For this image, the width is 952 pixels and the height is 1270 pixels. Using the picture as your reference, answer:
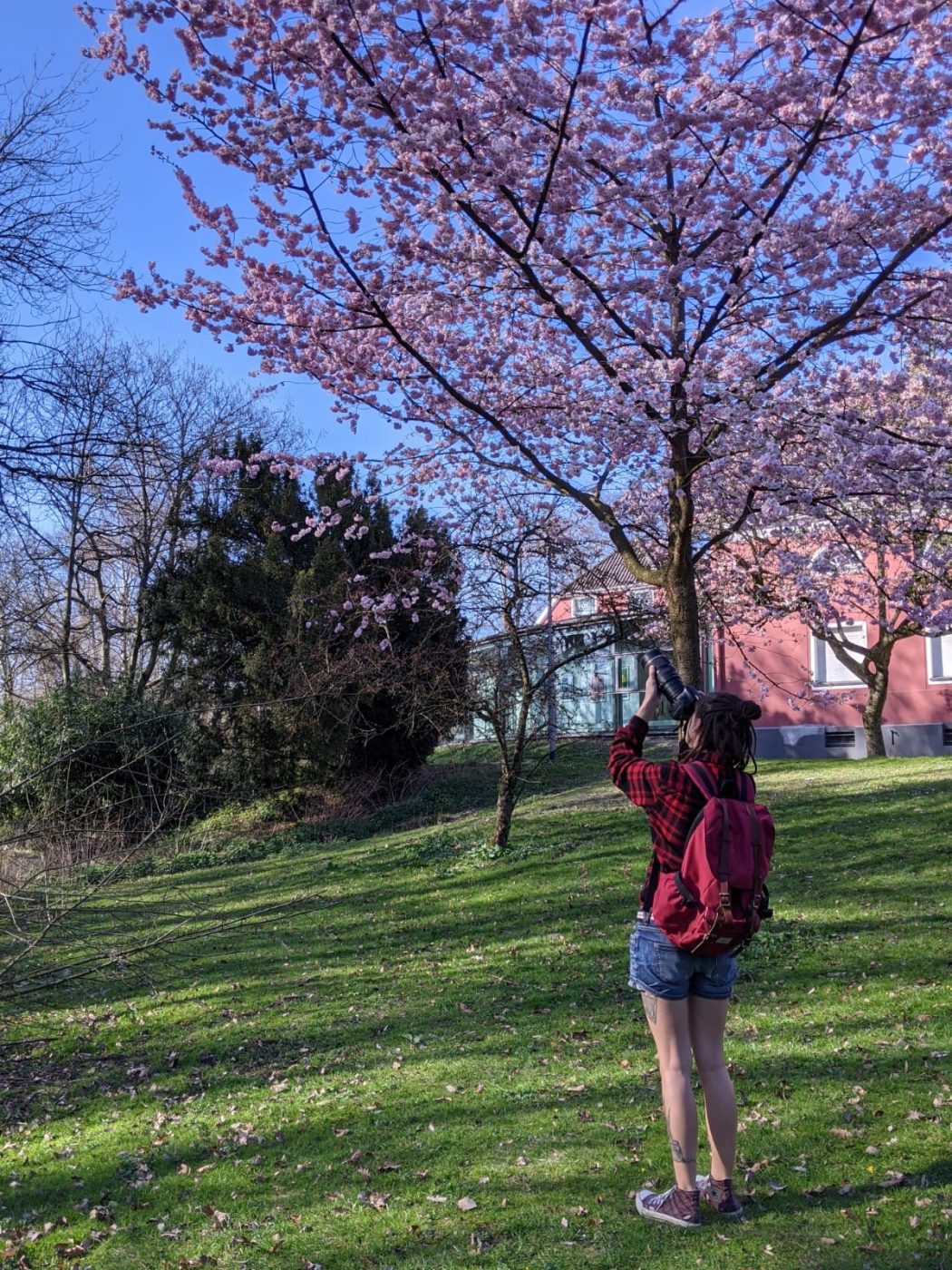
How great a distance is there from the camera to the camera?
358 cm

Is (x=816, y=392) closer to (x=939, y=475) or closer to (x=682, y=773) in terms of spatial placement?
(x=939, y=475)

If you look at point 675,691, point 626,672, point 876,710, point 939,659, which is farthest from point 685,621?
point 626,672

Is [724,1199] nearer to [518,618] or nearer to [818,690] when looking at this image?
[518,618]

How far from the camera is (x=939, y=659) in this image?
71.2 ft

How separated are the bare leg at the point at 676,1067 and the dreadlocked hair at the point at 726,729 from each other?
797mm

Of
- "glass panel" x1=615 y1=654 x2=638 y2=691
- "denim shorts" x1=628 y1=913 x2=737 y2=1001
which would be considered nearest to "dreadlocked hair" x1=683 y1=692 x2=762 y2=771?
"denim shorts" x1=628 y1=913 x2=737 y2=1001

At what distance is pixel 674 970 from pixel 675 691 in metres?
0.89

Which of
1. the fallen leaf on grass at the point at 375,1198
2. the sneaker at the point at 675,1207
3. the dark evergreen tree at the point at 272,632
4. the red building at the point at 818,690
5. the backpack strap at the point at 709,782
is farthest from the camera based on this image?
the red building at the point at 818,690

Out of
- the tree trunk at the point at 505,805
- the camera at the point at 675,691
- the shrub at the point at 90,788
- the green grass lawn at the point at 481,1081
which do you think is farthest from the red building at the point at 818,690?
the camera at the point at 675,691

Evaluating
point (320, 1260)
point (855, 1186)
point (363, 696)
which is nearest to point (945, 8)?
point (855, 1186)

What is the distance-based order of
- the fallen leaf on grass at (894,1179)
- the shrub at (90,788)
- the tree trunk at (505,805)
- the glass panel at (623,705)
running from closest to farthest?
the fallen leaf on grass at (894,1179)
the shrub at (90,788)
the tree trunk at (505,805)
the glass panel at (623,705)

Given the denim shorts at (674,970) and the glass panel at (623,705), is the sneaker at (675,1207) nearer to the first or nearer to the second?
the denim shorts at (674,970)

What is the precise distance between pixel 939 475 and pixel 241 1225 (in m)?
6.27

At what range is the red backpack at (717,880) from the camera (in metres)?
3.26
